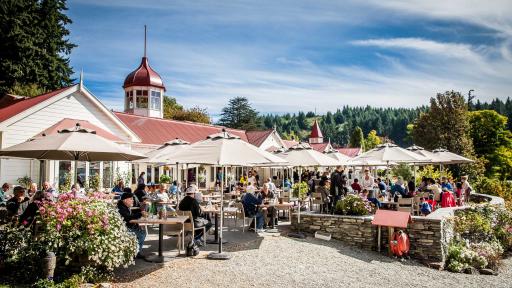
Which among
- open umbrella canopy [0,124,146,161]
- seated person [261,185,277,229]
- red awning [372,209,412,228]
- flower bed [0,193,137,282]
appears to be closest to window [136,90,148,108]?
seated person [261,185,277,229]

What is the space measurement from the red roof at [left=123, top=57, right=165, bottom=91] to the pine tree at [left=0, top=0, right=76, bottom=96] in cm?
504

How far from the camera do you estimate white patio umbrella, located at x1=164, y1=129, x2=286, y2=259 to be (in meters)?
9.01

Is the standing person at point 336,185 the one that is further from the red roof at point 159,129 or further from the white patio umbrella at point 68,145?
the red roof at point 159,129

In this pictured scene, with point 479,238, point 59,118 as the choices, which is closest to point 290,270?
point 479,238

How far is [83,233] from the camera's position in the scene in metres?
7.28

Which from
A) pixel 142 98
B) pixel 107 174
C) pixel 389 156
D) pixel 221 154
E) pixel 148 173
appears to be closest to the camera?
pixel 221 154

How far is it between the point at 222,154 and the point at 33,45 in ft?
93.1

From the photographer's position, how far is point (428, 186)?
50.5 ft

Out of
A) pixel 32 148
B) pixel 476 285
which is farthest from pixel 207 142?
pixel 476 285

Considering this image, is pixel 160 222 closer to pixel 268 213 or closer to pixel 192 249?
pixel 192 249

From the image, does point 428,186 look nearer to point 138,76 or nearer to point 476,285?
point 476,285

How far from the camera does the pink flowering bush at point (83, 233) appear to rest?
714 centimetres

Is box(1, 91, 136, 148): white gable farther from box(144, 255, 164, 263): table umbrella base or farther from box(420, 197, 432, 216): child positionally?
box(420, 197, 432, 216): child

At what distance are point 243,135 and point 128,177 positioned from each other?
64.2ft
